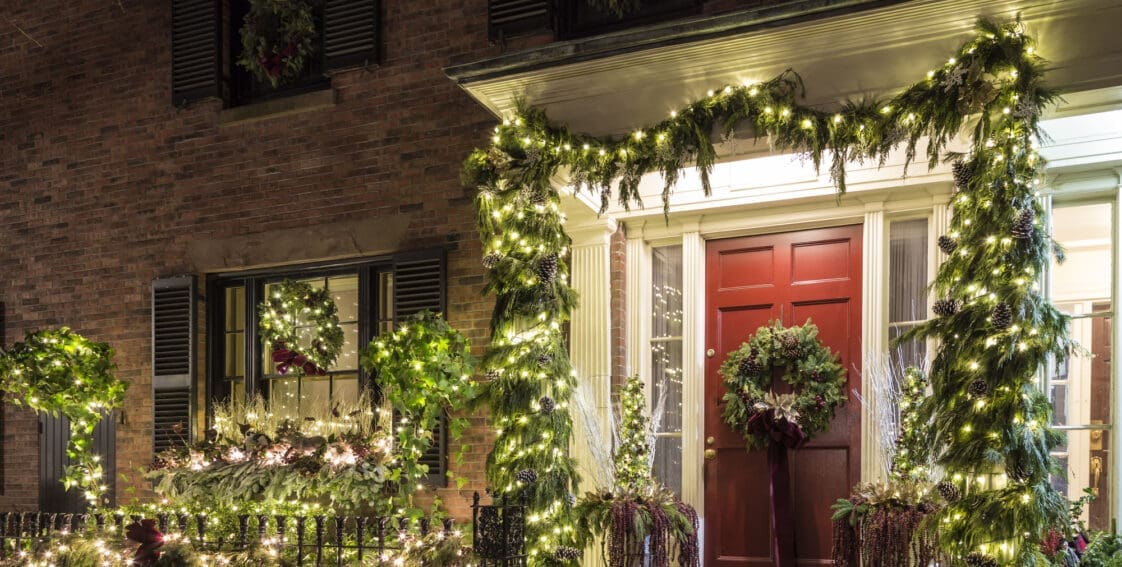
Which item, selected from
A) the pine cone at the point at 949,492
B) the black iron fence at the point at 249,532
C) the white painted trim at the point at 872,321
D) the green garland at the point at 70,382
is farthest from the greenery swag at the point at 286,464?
the pine cone at the point at 949,492

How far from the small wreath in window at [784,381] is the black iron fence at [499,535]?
190 centimetres

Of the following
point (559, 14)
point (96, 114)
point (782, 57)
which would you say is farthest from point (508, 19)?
point (96, 114)

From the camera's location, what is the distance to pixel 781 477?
6.63 m

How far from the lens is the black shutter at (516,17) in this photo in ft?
24.2

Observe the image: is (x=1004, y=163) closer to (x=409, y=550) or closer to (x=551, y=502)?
(x=551, y=502)

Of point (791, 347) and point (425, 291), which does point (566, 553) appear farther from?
point (425, 291)

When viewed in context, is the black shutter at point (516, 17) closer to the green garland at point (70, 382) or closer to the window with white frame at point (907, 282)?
the window with white frame at point (907, 282)

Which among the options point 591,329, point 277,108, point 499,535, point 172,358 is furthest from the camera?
point 172,358

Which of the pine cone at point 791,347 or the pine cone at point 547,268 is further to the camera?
the pine cone at point 791,347

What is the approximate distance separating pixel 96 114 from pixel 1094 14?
7.83 metres

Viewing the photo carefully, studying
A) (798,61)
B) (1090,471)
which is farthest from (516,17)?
(1090,471)

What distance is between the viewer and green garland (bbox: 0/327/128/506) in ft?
26.2

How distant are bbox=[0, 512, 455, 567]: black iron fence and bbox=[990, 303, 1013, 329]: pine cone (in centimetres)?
317

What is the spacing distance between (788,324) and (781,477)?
106 cm
